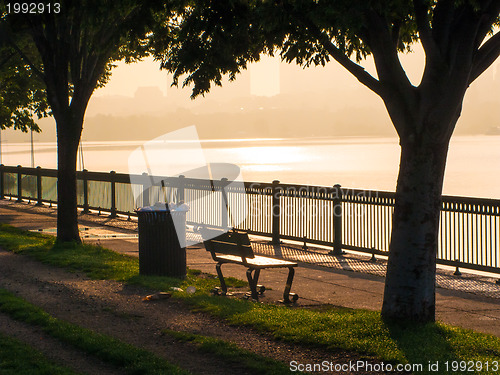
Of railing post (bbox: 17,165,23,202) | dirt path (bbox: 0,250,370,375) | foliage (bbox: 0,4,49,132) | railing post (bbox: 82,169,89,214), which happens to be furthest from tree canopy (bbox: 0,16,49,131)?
dirt path (bbox: 0,250,370,375)

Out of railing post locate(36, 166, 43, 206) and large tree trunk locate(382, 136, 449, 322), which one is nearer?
large tree trunk locate(382, 136, 449, 322)

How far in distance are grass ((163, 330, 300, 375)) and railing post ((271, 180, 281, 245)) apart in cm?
880

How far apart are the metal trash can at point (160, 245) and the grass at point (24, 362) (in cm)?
398

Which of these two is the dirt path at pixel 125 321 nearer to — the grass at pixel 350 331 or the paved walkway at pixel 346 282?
the grass at pixel 350 331

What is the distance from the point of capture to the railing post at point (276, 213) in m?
17.0

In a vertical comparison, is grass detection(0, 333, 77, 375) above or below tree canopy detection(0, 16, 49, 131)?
below

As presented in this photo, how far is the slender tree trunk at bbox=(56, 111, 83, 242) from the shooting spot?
1595 cm

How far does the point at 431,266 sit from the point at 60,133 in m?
10.0

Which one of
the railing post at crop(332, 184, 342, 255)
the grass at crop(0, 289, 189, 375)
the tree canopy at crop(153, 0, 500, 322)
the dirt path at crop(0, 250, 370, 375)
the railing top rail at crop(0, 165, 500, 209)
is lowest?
the dirt path at crop(0, 250, 370, 375)

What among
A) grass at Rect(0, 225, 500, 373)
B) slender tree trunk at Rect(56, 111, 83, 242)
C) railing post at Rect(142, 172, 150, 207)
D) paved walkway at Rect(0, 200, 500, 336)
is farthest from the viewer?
railing post at Rect(142, 172, 150, 207)

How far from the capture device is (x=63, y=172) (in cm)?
1620

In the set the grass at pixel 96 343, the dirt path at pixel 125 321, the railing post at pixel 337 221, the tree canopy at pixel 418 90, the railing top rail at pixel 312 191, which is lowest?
the dirt path at pixel 125 321

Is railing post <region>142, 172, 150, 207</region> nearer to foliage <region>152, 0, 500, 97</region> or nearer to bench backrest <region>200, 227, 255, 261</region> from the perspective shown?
foliage <region>152, 0, 500, 97</region>

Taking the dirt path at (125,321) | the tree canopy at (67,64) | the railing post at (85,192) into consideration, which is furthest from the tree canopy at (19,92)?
the dirt path at (125,321)
